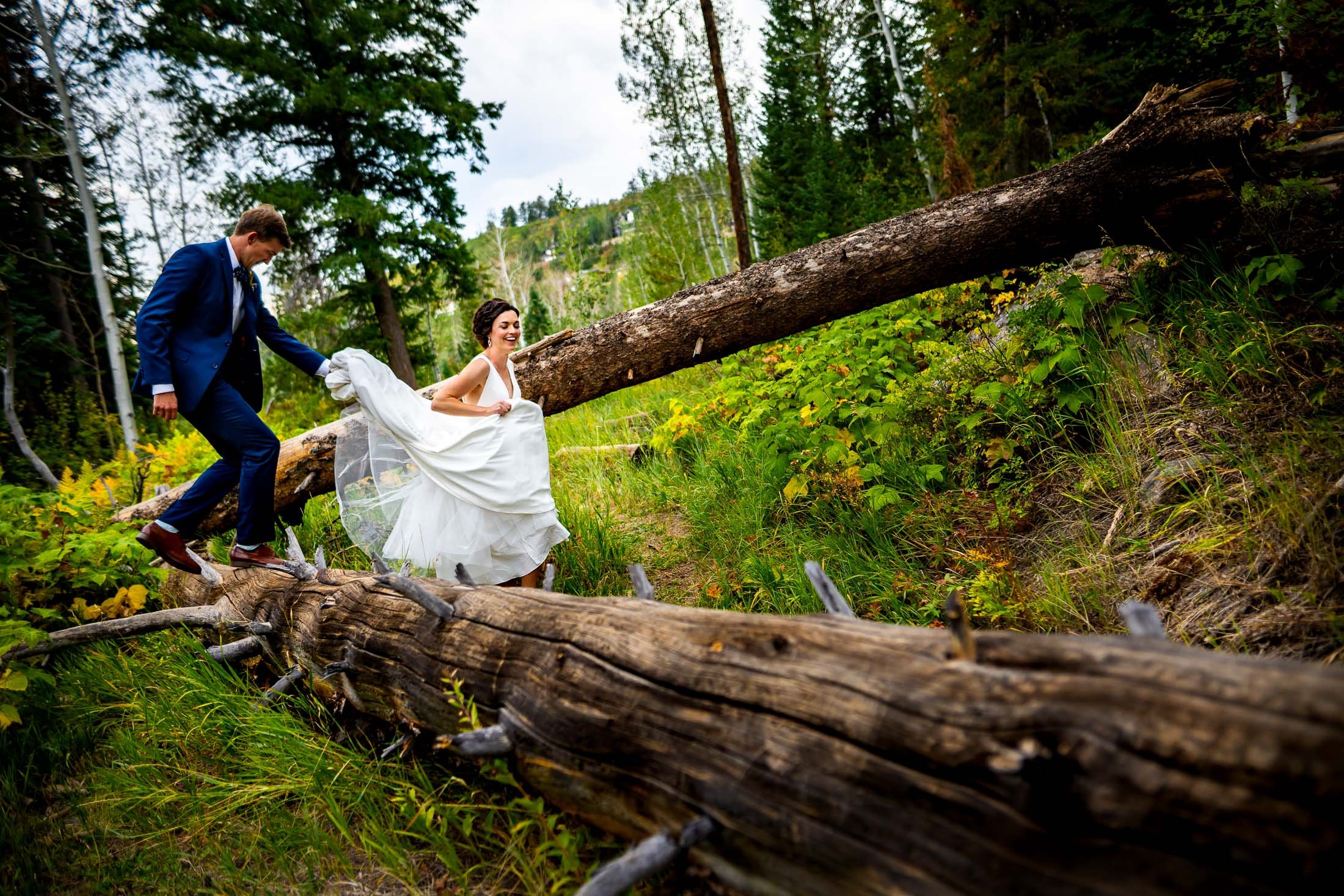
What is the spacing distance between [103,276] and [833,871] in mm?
15272

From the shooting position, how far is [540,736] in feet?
6.27

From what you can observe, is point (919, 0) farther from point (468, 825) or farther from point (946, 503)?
point (468, 825)

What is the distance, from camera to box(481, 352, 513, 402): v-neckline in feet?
13.4

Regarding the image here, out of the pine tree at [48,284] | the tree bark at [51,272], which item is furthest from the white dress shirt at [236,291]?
the tree bark at [51,272]

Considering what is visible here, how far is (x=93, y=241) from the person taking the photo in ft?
37.3

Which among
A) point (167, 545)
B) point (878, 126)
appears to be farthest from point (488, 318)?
point (878, 126)

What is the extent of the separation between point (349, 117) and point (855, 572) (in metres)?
15.5

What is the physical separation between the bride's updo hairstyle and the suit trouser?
1395 millimetres

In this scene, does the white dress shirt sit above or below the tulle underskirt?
above

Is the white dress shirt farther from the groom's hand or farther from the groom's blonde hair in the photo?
the groom's hand

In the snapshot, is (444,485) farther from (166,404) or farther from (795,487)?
(795,487)

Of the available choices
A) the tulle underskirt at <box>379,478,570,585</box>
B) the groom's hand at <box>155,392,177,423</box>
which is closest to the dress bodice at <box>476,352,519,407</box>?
the tulle underskirt at <box>379,478,570,585</box>

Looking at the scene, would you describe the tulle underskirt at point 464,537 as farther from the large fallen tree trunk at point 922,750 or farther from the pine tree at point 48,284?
the pine tree at point 48,284

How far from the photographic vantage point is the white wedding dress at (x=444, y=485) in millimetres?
3756
